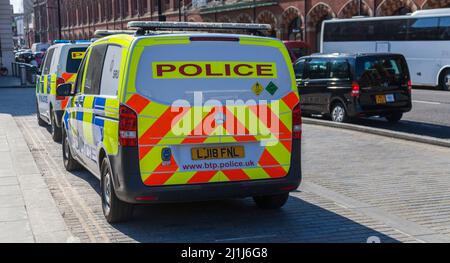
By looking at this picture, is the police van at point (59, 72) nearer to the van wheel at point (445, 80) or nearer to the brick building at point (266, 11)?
the brick building at point (266, 11)

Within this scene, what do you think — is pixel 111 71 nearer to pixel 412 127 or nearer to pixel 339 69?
pixel 339 69

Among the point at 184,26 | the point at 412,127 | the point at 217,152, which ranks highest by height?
the point at 184,26

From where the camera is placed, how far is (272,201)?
6801 mm

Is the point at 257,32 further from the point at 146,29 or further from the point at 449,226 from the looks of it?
the point at 449,226

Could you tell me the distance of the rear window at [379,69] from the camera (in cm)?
1394

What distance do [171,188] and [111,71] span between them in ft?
4.70

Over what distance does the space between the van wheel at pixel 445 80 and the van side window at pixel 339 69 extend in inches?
492

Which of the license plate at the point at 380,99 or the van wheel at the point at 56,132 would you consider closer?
the van wheel at the point at 56,132

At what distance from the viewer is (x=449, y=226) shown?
20.2ft

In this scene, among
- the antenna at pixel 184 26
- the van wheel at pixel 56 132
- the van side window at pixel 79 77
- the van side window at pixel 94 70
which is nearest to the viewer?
the antenna at pixel 184 26

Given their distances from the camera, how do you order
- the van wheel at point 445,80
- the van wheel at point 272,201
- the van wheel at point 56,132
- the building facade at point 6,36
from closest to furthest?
the van wheel at point 272,201 < the van wheel at point 56,132 < the van wheel at point 445,80 < the building facade at point 6,36

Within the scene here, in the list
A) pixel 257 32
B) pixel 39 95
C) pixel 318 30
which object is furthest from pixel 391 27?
pixel 257 32

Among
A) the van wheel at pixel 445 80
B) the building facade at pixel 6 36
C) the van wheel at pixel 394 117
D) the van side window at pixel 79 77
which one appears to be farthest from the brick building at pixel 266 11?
the building facade at pixel 6 36

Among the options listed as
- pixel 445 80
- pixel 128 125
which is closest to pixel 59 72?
pixel 128 125
